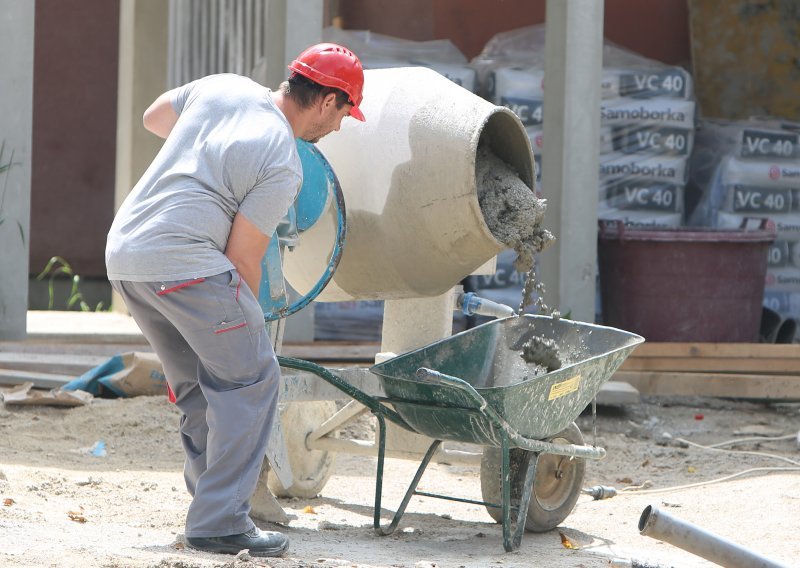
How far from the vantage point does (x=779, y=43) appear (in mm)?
8922

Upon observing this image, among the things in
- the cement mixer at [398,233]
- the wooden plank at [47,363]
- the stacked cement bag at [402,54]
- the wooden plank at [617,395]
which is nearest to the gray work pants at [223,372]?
the cement mixer at [398,233]

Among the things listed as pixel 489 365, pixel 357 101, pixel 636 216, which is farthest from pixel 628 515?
pixel 636 216

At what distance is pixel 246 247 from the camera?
3375mm

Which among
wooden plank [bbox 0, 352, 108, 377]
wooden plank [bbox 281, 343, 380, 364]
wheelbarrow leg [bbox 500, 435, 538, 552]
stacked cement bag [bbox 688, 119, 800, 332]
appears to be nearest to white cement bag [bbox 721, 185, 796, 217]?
stacked cement bag [bbox 688, 119, 800, 332]

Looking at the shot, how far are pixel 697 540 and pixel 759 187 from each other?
5.83 meters

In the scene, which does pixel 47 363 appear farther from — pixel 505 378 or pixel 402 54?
pixel 402 54

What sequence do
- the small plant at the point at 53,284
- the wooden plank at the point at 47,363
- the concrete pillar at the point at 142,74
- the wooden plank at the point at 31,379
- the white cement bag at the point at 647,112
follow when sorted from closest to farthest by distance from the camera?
the wooden plank at the point at 31,379, the wooden plank at the point at 47,363, the white cement bag at the point at 647,112, the concrete pillar at the point at 142,74, the small plant at the point at 53,284

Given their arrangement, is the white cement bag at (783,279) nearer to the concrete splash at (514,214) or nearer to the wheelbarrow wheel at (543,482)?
the wheelbarrow wheel at (543,482)

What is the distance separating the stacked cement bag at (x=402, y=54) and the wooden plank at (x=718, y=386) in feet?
6.85

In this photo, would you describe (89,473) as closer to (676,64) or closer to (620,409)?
(620,409)

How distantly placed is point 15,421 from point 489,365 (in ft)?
7.65

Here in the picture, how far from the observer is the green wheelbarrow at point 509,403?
391 centimetres

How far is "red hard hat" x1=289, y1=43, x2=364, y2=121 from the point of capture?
11.6 ft

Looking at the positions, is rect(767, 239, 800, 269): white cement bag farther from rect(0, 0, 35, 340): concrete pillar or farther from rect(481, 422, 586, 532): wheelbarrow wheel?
rect(0, 0, 35, 340): concrete pillar
